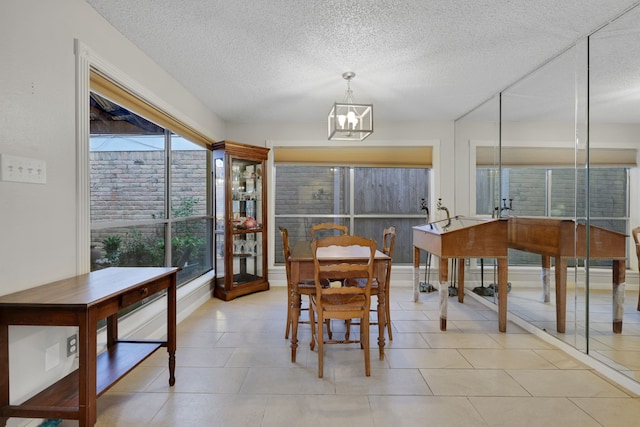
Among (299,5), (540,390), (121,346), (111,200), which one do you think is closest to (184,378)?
(121,346)

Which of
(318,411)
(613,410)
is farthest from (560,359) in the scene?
(318,411)

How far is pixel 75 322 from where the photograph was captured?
1424mm

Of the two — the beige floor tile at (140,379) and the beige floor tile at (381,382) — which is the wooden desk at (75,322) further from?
the beige floor tile at (381,382)

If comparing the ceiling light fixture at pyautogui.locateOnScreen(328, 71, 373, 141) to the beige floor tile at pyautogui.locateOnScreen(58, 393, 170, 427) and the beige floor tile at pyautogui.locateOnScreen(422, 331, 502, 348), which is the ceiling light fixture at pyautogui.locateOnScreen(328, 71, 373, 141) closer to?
the beige floor tile at pyautogui.locateOnScreen(422, 331, 502, 348)

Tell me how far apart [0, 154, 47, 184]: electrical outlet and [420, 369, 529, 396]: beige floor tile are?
2586 mm

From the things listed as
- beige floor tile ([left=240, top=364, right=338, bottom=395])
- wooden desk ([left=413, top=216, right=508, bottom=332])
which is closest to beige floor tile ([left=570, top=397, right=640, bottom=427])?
wooden desk ([left=413, top=216, right=508, bottom=332])

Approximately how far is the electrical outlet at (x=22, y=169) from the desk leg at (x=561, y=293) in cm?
363

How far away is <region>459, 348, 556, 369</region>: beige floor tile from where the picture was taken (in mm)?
2482

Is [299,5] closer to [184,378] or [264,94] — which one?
[264,94]

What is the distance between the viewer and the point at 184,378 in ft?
7.54

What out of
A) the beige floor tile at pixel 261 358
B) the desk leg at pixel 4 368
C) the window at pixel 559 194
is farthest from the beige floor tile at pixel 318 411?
the window at pixel 559 194

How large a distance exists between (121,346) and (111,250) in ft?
2.73

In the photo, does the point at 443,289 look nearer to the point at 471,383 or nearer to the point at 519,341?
the point at 519,341

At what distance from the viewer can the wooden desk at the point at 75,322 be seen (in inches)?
55.7
